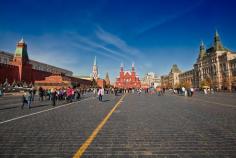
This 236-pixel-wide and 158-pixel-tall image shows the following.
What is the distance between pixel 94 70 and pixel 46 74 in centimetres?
6173

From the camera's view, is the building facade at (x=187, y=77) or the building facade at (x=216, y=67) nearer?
the building facade at (x=216, y=67)

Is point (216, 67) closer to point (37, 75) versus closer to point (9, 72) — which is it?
point (37, 75)

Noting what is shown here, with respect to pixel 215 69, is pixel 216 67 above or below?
above

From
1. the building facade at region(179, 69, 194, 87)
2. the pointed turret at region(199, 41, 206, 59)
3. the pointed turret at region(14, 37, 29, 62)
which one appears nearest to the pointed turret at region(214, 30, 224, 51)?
the pointed turret at region(199, 41, 206, 59)

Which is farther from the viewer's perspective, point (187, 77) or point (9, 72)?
point (187, 77)

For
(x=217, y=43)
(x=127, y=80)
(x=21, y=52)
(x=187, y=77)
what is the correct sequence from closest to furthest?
1. (x=21, y=52)
2. (x=217, y=43)
3. (x=127, y=80)
4. (x=187, y=77)

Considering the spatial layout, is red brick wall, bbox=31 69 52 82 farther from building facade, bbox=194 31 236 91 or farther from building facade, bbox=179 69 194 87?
building facade, bbox=179 69 194 87

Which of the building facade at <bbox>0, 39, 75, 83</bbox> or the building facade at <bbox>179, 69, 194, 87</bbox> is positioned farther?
the building facade at <bbox>179, 69, 194, 87</bbox>

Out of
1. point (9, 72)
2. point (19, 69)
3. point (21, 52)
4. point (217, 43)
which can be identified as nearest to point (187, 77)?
point (217, 43)

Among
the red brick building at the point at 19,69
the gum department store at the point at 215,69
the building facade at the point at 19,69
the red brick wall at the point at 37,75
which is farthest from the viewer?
the red brick wall at the point at 37,75

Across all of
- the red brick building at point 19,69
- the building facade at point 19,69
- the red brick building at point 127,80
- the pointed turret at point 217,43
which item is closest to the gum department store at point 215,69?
the pointed turret at point 217,43

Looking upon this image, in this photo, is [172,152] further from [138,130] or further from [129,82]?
[129,82]

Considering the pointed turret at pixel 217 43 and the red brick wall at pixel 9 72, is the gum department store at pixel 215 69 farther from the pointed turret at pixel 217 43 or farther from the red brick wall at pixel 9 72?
the red brick wall at pixel 9 72

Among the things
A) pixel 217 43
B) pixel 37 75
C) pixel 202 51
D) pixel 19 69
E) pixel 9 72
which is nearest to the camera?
pixel 9 72
